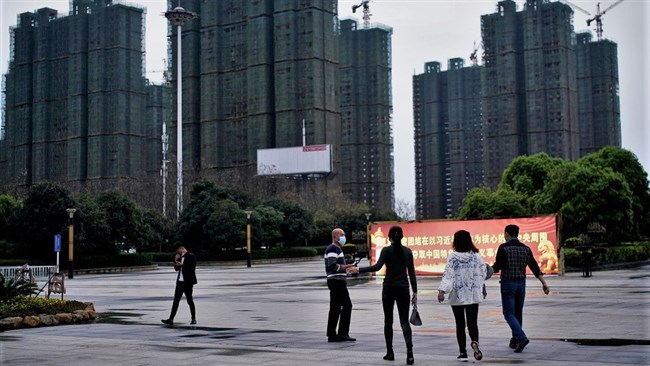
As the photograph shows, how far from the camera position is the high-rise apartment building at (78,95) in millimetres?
113500

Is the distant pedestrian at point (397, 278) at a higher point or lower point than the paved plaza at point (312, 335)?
higher

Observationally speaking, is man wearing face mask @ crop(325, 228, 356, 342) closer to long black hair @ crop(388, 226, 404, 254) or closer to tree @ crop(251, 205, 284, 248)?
long black hair @ crop(388, 226, 404, 254)

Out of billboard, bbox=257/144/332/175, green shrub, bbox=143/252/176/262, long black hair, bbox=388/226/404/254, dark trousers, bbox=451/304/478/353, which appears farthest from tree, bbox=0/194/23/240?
dark trousers, bbox=451/304/478/353

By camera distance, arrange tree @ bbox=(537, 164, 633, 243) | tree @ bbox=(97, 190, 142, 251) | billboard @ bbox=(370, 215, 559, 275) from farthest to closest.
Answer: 1. tree @ bbox=(97, 190, 142, 251)
2. tree @ bbox=(537, 164, 633, 243)
3. billboard @ bbox=(370, 215, 559, 275)

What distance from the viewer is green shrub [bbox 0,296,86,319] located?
15.4 meters

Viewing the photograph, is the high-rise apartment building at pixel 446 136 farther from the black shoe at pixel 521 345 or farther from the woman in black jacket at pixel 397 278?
the woman in black jacket at pixel 397 278

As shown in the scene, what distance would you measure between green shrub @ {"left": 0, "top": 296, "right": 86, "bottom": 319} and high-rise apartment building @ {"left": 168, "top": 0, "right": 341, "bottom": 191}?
275ft

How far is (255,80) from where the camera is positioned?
109812mm

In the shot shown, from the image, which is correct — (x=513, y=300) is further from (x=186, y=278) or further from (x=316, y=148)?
(x=316, y=148)

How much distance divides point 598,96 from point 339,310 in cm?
10874

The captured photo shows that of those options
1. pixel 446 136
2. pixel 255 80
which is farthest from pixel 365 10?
pixel 255 80

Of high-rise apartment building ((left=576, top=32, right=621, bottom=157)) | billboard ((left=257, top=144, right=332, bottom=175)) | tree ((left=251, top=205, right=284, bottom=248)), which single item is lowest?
tree ((left=251, top=205, right=284, bottom=248))

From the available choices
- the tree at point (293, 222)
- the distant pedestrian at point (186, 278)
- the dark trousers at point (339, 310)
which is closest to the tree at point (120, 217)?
the tree at point (293, 222)

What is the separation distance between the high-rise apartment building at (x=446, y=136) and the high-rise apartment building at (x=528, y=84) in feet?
83.0
